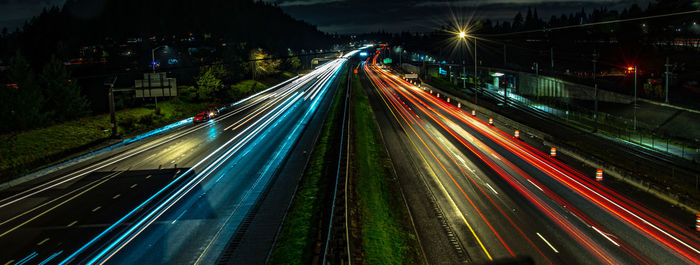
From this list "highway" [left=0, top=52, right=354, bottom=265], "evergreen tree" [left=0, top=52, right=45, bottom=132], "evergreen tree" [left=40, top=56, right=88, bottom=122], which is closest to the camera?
"highway" [left=0, top=52, right=354, bottom=265]

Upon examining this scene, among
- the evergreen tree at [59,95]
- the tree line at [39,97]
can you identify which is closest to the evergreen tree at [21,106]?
the tree line at [39,97]

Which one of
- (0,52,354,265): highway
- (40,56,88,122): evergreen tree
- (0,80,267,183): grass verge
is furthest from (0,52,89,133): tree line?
(0,52,354,265): highway

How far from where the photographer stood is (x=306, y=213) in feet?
70.0

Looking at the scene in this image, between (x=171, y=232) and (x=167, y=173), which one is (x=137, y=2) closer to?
(x=167, y=173)

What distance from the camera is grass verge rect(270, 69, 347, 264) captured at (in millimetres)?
16750

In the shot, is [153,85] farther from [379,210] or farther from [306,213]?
[379,210]

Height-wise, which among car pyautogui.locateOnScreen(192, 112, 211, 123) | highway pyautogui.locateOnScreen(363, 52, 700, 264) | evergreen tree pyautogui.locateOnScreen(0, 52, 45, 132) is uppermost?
evergreen tree pyautogui.locateOnScreen(0, 52, 45, 132)

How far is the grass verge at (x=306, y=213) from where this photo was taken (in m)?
16.8

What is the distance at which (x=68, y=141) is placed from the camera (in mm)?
39562

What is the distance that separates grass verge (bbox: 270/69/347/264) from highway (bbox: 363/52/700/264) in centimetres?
482

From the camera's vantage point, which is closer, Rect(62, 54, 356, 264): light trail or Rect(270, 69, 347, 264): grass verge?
Rect(270, 69, 347, 264): grass verge

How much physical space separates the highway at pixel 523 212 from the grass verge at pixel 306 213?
4.82 meters

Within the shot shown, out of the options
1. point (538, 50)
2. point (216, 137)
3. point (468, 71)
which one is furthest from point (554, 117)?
point (538, 50)

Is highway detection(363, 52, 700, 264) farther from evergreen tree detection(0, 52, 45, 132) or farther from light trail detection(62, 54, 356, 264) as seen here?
evergreen tree detection(0, 52, 45, 132)
